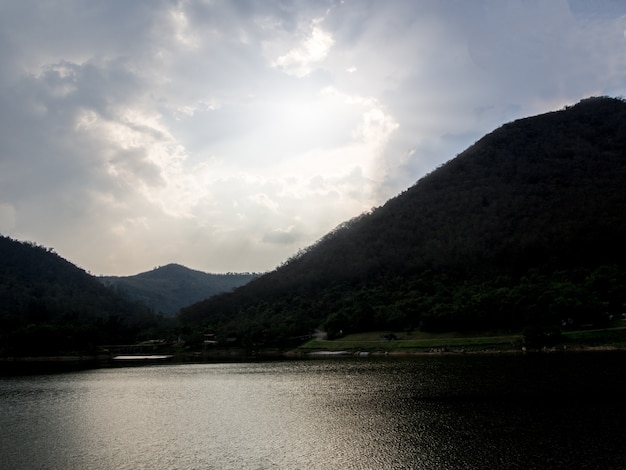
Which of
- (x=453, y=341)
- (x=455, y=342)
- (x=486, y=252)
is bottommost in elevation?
(x=455, y=342)

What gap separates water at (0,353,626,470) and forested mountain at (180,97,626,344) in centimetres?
3085

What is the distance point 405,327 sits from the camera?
341 ft

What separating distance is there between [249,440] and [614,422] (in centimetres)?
2450

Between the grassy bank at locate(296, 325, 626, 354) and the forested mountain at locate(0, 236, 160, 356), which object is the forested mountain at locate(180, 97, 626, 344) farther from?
the forested mountain at locate(0, 236, 160, 356)

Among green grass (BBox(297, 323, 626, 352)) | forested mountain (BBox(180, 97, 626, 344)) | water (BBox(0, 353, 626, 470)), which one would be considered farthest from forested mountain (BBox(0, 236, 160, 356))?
water (BBox(0, 353, 626, 470))

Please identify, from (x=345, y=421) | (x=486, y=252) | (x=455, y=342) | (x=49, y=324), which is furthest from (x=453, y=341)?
(x=49, y=324)

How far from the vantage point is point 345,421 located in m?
37.5

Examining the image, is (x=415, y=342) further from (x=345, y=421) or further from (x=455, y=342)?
(x=345, y=421)

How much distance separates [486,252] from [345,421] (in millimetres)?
104831

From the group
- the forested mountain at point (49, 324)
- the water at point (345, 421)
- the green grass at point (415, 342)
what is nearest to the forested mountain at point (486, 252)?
the green grass at point (415, 342)

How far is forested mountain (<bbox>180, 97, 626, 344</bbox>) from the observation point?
93875 millimetres

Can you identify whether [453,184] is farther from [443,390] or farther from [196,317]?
[443,390]

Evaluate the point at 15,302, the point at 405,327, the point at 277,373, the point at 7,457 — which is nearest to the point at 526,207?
the point at 405,327

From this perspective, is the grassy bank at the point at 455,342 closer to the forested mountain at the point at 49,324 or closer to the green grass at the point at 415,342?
the green grass at the point at 415,342
